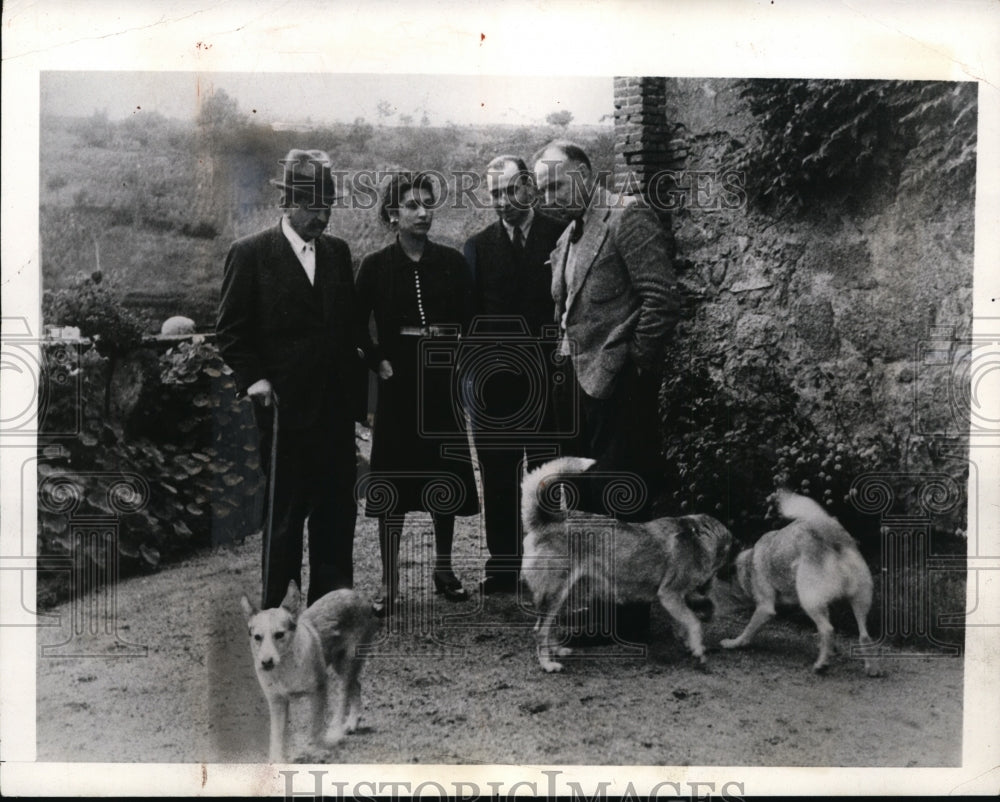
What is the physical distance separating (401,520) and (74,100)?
8.56ft

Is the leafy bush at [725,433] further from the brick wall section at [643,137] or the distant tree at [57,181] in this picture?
the distant tree at [57,181]

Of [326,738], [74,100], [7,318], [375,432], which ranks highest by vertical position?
[74,100]

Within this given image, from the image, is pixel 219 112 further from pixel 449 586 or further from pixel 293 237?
pixel 449 586

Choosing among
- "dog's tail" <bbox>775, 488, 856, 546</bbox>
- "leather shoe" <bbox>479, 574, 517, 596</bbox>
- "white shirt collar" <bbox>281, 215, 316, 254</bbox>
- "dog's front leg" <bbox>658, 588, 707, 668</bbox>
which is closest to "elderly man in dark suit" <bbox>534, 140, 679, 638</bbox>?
"dog's front leg" <bbox>658, 588, 707, 668</bbox>

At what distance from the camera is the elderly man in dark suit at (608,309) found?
5.52 metres

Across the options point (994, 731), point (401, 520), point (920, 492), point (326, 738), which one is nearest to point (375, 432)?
point (401, 520)

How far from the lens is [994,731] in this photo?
18.5 feet

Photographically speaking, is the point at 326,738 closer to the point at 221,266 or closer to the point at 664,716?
the point at 664,716

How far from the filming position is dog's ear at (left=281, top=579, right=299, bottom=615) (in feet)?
18.1

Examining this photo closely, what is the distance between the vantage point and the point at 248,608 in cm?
548

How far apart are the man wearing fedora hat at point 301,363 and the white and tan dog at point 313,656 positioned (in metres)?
0.09

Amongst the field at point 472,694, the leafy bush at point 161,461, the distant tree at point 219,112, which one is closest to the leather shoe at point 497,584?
the field at point 472,694

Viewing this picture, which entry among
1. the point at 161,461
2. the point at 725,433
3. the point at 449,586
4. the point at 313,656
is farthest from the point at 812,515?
the point at 161,461

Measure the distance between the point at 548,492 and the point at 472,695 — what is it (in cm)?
105
